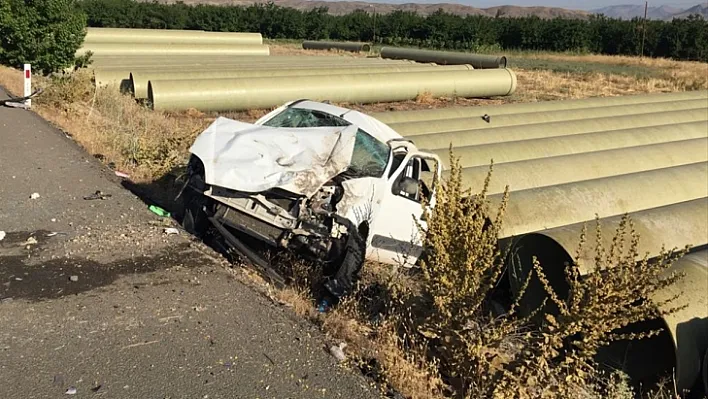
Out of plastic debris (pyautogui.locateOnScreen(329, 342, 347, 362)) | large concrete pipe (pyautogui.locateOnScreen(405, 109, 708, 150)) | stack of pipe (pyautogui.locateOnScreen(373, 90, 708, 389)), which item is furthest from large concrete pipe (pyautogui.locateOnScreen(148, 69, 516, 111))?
plastic debris (pyautogui.locateOnScreen(329, 342, 347, 362))

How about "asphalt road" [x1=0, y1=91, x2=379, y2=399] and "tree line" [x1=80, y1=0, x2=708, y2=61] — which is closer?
"asphalt road" [x1=0, y1=91, x2=379, y2=399]

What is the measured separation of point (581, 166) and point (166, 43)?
80.1 feet

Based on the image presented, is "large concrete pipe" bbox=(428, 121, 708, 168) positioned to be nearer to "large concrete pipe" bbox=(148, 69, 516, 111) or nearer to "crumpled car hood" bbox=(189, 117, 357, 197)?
"crumpled car hood" bbox=(189, 117, 357, 197)

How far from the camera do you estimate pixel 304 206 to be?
19.8ft

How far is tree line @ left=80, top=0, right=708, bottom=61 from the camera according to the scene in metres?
52.8

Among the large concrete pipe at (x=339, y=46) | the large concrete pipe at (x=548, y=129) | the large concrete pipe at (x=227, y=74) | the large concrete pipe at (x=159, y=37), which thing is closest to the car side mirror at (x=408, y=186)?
the large concrete pipe at (x=548, y=129)

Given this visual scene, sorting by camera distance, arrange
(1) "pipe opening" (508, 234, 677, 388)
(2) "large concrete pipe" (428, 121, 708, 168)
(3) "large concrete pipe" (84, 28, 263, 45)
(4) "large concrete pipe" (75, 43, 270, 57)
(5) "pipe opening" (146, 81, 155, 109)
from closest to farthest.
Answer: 1. (1) "pipe opening" (508, 234, 677, 388)
2. (2) "large concrete pipe" (428, 121, 708, 168)
3. (5) "pipe opening" (146, 81, 155, 109)
4. (4) "large concrete pipe" (75, 43, 270, 57)
5. (3) "large concrete pipe" (84, 28, 263, 45)

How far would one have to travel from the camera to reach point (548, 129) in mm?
12148

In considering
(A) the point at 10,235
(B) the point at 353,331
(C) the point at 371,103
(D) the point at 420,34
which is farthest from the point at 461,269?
(D) the point at 420,34

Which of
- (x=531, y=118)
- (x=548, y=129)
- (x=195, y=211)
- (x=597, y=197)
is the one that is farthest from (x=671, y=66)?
(x=195, y=211)

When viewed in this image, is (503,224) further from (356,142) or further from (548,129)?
(548,129)

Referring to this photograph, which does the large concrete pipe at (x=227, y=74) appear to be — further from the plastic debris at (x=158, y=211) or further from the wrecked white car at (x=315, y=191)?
the wrecked white car at (x=315, y=191)

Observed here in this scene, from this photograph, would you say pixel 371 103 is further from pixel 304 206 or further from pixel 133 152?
pixel 304 206

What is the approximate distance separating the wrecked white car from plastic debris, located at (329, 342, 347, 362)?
104 cm
